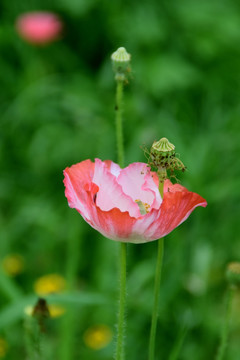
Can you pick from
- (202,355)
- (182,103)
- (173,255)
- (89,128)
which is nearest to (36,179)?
(89,128)

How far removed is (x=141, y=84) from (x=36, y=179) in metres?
0.80

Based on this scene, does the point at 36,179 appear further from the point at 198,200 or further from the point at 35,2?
the point at 198,200

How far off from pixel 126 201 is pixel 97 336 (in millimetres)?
1055

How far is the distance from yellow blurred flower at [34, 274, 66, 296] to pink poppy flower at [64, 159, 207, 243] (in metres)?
1.11

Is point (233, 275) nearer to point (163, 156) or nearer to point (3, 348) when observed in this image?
point (163, 156)

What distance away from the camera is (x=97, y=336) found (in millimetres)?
1853

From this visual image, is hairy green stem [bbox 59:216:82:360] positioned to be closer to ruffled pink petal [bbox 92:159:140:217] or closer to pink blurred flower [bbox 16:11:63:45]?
ruffled pink petal [bbox 92:159:140:217]

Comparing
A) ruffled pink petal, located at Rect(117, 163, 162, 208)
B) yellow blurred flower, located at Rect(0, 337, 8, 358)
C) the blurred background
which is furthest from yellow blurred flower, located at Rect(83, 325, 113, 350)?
ruffled pink petal, located at Rect(117, 163, 162, 208)

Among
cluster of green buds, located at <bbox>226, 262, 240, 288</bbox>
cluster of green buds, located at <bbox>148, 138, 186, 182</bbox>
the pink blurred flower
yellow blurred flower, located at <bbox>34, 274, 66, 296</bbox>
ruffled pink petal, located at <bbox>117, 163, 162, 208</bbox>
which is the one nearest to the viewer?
cluster of green buds, located at <bbox>148, 138, 186, 182</bbox>

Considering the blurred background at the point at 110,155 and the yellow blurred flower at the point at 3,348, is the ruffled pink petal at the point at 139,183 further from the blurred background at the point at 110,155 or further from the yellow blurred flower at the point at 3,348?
the yellow blurred flower at the point at 3,348

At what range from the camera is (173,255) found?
1.90m

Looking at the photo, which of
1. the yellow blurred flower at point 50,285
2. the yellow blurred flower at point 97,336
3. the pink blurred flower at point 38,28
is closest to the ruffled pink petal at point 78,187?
the yellow blurred flower at point 97,336

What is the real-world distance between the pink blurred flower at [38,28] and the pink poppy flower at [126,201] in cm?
228

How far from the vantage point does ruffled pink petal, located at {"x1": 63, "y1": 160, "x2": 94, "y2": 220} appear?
859 millimetres
